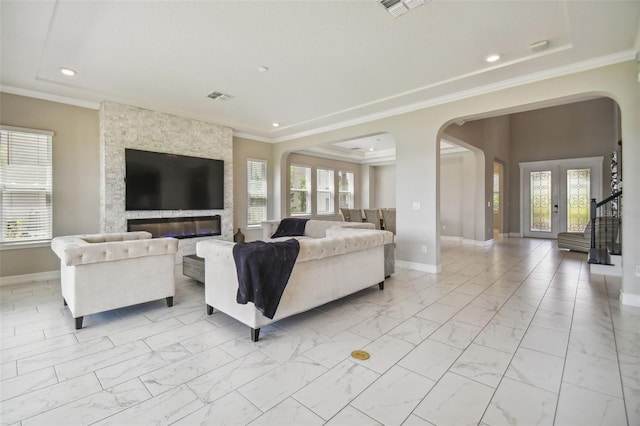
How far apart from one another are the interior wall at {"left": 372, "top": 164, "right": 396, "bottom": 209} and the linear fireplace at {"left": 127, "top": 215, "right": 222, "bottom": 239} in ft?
22.3

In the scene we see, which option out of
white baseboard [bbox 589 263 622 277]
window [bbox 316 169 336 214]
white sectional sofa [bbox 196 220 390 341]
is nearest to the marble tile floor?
white sectional sofa [bbox 196 220 390 341]

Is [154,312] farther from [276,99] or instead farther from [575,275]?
[575,275]

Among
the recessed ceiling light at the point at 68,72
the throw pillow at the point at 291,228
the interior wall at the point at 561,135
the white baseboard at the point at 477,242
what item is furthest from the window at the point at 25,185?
the interior wall at the point at 561,135

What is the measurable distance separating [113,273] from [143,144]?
3.23 meters

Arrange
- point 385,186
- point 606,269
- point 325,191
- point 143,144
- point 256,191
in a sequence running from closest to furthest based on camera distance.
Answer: point 606,269 < point 143,144 < point 256,191 < point 325,191 < point 385,186

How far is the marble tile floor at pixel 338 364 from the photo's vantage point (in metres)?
1.72

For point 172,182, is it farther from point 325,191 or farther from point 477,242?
point 477,242

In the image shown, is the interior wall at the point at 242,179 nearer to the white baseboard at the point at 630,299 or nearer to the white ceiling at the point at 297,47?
the white ceiling at the point at 297,47

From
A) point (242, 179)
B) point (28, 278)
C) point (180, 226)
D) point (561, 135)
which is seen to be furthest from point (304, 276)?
point (561, 135)

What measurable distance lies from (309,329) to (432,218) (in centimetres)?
319

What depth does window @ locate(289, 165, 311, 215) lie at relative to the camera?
9.07 metres

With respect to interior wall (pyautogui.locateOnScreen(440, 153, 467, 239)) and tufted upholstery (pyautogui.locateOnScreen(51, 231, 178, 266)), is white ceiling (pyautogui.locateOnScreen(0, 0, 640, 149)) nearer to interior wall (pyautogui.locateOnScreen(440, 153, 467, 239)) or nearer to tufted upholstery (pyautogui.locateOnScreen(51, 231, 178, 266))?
tufted upholstery (pyautogui.locateOnScreen(51, 231, 178, 266))

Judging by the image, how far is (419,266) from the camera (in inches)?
208

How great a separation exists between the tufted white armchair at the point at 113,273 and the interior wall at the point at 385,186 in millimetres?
9108
